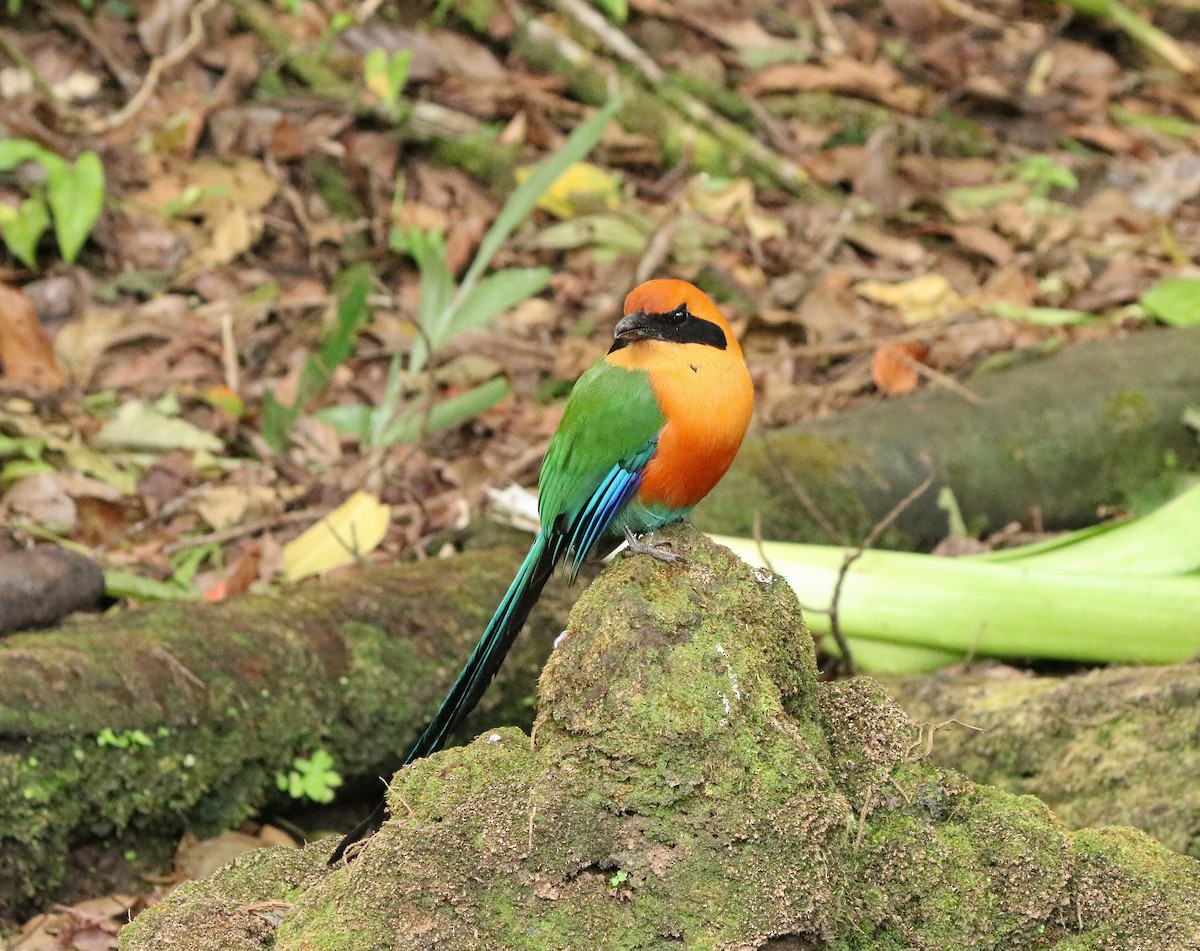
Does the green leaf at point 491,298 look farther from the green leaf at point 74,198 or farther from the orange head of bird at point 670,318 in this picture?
the orange head of bird at point 670,318

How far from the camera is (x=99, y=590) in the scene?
443 cm

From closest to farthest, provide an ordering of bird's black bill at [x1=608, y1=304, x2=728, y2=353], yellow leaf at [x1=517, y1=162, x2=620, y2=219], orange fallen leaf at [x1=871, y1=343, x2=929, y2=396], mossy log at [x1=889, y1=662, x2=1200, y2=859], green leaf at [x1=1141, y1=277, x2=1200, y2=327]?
bird's black bill at [x1=608, y1=304, x2=728, y2=353] < mossy log at [x1=889, y1=662, x2=1200, y2=859] < orange fallen leaf at [x1=871, y1=343, x2=929, y2=396] < green leaf at [x1=1141, y1=277, x2=1200, y2=327] < yellow leaf at [x1=517, y1=162, x2=620, y2=219]

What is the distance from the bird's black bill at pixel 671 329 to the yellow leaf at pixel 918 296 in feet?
12.6

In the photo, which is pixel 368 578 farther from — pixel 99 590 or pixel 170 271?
pixel 170 271

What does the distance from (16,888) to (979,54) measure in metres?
8.47

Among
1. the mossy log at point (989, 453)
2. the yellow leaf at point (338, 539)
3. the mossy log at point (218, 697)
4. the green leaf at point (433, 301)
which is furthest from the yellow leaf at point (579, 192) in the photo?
the mossy log at point (218, 697)

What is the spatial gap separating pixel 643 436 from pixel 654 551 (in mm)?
500

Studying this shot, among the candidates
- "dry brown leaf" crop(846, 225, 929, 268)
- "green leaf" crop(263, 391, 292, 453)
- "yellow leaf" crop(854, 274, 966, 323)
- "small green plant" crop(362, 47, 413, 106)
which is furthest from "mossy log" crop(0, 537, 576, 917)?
"small green plant" crop(362, 47, 413, 106)

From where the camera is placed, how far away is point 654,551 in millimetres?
2975

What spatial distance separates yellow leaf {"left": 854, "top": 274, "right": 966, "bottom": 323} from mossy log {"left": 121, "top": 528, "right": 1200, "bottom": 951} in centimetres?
463

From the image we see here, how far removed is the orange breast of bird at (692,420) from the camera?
3.38 m


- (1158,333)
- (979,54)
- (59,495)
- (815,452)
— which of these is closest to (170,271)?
(59,495)

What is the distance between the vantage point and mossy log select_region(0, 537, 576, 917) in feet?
12.3

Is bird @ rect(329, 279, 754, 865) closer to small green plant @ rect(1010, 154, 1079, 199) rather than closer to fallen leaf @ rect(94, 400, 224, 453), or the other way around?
fallen leaf @ rect(94, 400, 224, 453)
